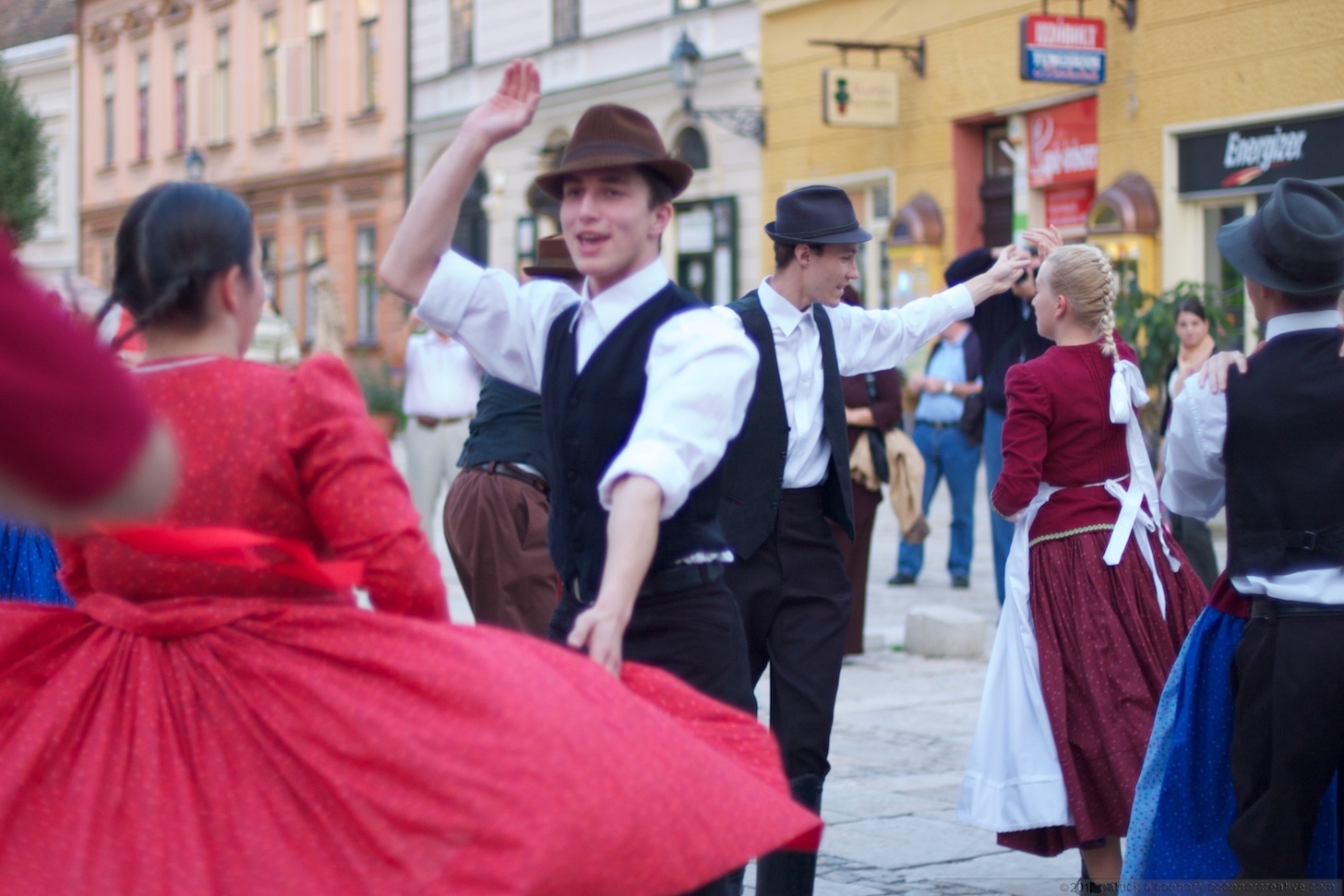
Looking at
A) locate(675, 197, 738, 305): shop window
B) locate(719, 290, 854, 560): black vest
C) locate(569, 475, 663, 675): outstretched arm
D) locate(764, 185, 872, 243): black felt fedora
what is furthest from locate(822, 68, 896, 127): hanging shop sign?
locate(569, 475, 663, 675): outstretched arm

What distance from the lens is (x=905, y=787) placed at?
6309 millimetres

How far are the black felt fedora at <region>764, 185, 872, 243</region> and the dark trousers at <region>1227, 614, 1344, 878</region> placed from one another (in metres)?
1.64

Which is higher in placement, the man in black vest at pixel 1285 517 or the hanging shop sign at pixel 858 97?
the hanging shop sign at pixel 858 97

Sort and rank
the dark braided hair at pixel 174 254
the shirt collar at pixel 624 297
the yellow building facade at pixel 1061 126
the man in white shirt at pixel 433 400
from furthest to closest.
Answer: the yellow building facade at pixel 1061 126
the man in white shirt at pixel 433 400
the shirt collar at pixel 624 297
the dark braided hair at pixel 174 254

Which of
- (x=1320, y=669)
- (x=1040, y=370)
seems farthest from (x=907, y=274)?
(x=1320, y=669)

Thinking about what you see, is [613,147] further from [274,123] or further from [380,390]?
[274,123]

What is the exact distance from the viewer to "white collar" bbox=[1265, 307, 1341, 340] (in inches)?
156

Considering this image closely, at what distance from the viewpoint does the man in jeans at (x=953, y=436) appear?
11.7 m

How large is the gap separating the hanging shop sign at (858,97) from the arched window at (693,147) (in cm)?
419

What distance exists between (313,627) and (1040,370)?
2800 mm

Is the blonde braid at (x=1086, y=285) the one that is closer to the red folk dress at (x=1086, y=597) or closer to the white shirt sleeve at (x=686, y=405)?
the red folk dress at (x=1086, y=597)

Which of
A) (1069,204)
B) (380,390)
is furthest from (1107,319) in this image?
(380,390)

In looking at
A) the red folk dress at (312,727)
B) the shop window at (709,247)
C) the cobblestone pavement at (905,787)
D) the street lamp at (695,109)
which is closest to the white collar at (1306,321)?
the red folk dress at (312,727)

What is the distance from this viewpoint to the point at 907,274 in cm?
1917
